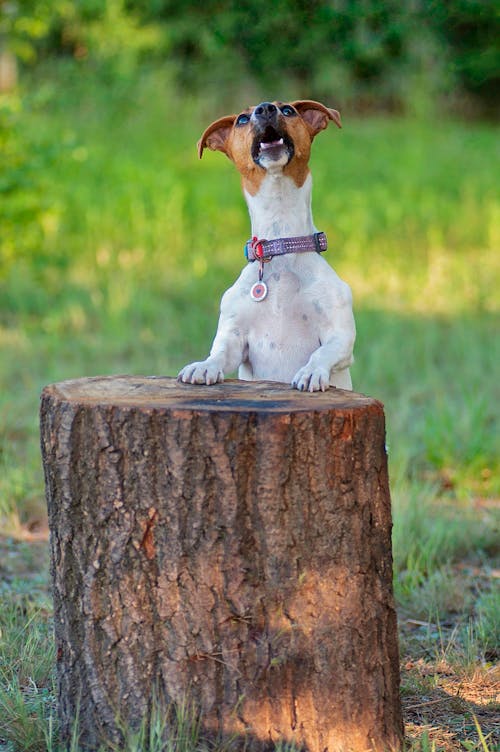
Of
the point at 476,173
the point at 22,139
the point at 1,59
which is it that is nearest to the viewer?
the point at 22,139

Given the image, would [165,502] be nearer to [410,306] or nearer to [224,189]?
[410,306]

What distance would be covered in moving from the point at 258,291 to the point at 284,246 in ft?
0.51

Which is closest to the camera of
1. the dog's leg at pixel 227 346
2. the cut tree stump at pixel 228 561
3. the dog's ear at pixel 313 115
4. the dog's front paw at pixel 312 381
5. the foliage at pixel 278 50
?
the cut tree stump at pixel 228 561

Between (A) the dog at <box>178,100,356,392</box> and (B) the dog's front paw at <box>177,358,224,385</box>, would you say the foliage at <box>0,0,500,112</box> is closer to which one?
(A) the dog at <box>178,100,356,392</box>

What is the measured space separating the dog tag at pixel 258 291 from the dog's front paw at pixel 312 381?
1.25ft

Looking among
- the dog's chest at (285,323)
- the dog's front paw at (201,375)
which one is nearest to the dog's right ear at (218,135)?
the dog's chest at (285,323)

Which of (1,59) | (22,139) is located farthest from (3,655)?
(1,59)

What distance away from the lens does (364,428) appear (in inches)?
94.8

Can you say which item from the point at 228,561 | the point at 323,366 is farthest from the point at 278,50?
the point at 228,561

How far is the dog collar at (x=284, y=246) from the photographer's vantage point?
9.84 feet

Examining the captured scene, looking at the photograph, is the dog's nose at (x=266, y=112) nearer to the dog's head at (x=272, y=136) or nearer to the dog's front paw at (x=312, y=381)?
the dog's head at (x=272, y=136)

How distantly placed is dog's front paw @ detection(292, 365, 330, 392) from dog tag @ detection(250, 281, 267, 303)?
381 mm

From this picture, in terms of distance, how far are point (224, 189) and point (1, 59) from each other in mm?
6277

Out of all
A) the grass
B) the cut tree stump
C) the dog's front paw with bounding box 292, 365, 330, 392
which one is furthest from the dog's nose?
the grass
